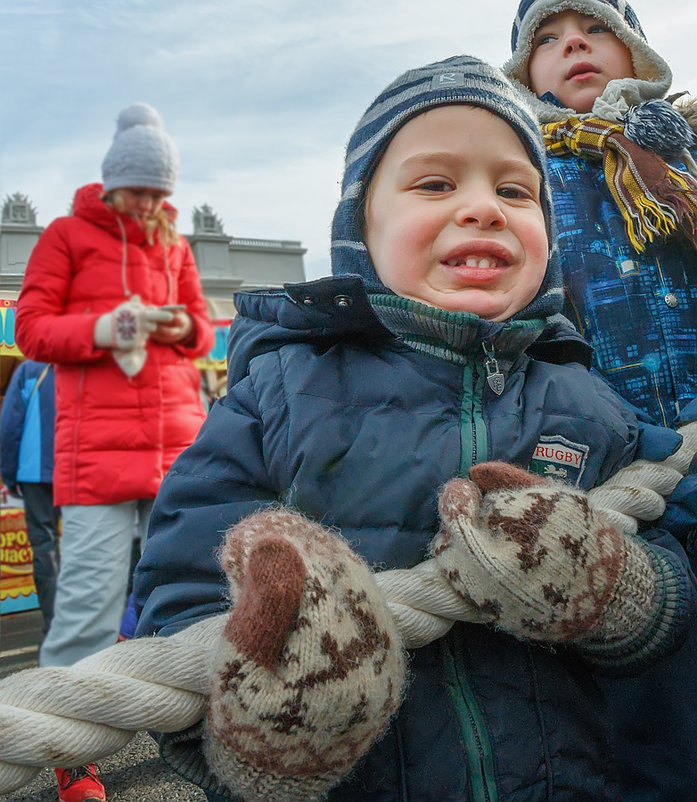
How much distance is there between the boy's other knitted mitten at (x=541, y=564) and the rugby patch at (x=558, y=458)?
0.47 ft

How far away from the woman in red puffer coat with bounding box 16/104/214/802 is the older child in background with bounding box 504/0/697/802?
47.9 inches

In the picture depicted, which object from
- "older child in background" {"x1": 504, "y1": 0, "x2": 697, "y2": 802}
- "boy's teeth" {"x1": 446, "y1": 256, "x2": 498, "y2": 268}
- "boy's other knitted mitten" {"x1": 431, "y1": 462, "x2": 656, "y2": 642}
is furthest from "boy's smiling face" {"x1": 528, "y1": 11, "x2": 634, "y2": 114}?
"boy's other knitted mitten" {"x1": 431, "y1": 462, "x2": 656, "y2": 642}

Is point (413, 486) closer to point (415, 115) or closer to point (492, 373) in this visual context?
point (492, 373)

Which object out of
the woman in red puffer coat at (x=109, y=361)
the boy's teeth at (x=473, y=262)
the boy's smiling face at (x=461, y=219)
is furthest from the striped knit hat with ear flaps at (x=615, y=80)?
the woman in red puffer coat at (x=109, y=361)

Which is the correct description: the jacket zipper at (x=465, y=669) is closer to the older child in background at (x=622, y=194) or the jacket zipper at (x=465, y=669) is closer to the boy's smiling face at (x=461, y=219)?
the boy's smiling face at (x=461, y=219)

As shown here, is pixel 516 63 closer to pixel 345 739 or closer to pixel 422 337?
pixel 422 337

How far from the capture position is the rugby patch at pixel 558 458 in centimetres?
101

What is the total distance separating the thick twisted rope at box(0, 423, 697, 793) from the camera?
2.24 feet

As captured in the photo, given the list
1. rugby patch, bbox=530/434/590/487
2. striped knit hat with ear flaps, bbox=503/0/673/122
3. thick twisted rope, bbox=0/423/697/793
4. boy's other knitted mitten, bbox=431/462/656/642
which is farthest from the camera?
striped knit hat with ear flaps, bbox=503/0/673/122

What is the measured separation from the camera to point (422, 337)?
1041 millimetres

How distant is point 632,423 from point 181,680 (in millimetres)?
775

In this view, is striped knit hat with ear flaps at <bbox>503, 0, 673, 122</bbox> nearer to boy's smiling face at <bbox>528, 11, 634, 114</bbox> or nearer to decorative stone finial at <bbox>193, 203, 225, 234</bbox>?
boy's smiling face at <bbox>528, 11, 634, 114</bbox>

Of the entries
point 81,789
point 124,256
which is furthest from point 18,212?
point 81,789

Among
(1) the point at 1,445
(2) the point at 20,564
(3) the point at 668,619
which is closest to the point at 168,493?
(3) the point at 668,619
